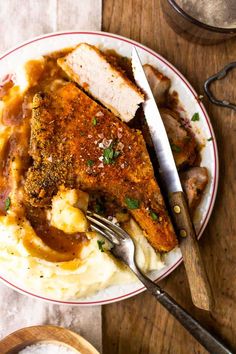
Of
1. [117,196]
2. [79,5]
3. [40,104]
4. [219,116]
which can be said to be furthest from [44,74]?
[219,116]

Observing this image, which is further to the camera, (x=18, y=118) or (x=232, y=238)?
(x=232, y=238)

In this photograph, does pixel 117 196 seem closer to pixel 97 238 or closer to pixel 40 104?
pixel 97 238

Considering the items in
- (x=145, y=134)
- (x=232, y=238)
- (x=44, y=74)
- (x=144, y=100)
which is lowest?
(x=232, y=238)

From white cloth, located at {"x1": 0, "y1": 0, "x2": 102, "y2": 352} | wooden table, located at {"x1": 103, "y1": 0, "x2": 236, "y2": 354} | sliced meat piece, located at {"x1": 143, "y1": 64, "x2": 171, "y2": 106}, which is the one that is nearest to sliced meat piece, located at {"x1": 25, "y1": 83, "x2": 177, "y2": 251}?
sliced meat piece, located at {"x1": 143, "y1": 64, "x2": 171, "y2": 106}

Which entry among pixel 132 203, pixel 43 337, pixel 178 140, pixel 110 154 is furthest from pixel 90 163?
pixel 43 337

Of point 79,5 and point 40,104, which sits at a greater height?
point 79,5
